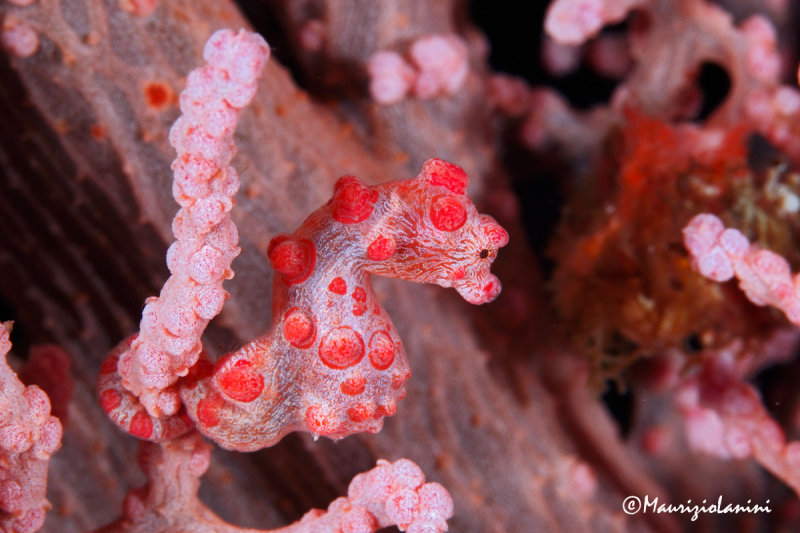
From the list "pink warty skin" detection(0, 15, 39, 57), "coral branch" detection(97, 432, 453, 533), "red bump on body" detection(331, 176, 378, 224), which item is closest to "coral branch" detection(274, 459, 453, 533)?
"coral branch" detection(97, 432, 453, 533)

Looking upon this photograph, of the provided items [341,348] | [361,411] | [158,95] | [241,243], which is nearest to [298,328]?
[341,348]

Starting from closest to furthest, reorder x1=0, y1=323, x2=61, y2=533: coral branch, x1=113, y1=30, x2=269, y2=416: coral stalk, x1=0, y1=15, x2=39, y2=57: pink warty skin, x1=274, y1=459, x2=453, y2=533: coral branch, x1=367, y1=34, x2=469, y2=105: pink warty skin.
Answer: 1. x1=113, y1=30, x2=269, y2=416: coral stalk
2. x1=0, y1=323, x2=61, y2=533: coral branch
3. x1=274, y1=459, x2=453, y2=533: coral branch
4. x1=0, y1=15, x2=39, y2=57: pink warty skin
5. x1=367, y1=34, x2=469, y2=105: pink warty skin

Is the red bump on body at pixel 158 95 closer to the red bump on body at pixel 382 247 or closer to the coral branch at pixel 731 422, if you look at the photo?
the red bump on body at pixel 382 247

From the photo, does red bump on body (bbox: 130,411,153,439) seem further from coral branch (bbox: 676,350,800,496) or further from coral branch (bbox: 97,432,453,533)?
coral branch (bbox: 676,350,800,496)

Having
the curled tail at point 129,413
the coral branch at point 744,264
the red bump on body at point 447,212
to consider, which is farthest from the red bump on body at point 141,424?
the coral branch at point 744,264

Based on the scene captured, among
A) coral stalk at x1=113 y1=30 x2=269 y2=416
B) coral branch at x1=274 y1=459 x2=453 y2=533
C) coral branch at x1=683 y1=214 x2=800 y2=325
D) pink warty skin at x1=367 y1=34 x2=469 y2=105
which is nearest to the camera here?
coral stalk at x1=113 y1=30 x2=269 y2=416

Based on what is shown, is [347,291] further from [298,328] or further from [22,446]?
[22,446]

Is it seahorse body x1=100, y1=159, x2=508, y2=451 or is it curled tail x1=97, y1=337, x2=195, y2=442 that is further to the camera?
curled tail x1=97, y1=337, x2=195, y2=442

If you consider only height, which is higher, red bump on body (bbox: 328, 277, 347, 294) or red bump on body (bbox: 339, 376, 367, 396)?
red bump on body (bbox: 328, 277, 347, 294)
